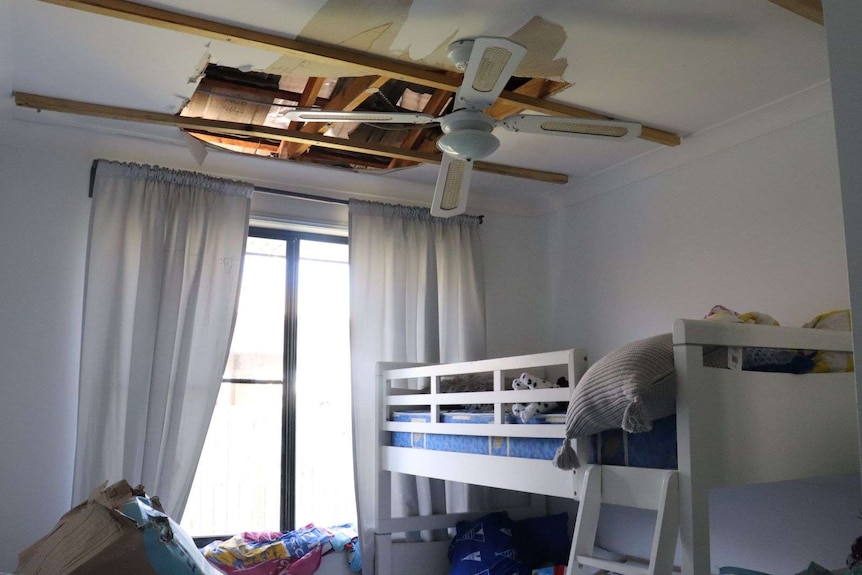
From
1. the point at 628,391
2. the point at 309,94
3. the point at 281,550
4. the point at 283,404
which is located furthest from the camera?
the point at 283,404

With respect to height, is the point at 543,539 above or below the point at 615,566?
below

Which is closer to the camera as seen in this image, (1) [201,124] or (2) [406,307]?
(1) [201,124]

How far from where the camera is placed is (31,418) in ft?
10.2

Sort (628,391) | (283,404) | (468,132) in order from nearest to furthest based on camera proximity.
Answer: (628,391), (468,132), (283,404)

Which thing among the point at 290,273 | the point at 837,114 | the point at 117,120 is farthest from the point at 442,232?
the point at 837,114

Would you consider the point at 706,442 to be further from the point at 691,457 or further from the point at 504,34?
the point at 504,34

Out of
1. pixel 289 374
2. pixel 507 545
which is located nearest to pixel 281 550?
pixel 289 374

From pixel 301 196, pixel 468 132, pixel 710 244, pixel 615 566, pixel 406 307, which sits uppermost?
pixel 301 196

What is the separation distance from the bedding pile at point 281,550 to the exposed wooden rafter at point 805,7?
2889 millimetres

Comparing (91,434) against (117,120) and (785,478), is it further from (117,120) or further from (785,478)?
(785,478)

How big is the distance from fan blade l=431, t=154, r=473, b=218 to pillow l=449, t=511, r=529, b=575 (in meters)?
1.61

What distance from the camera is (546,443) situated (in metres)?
2.42

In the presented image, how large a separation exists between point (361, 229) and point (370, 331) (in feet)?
1.75

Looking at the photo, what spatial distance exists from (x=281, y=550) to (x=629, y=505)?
76.4 inches
